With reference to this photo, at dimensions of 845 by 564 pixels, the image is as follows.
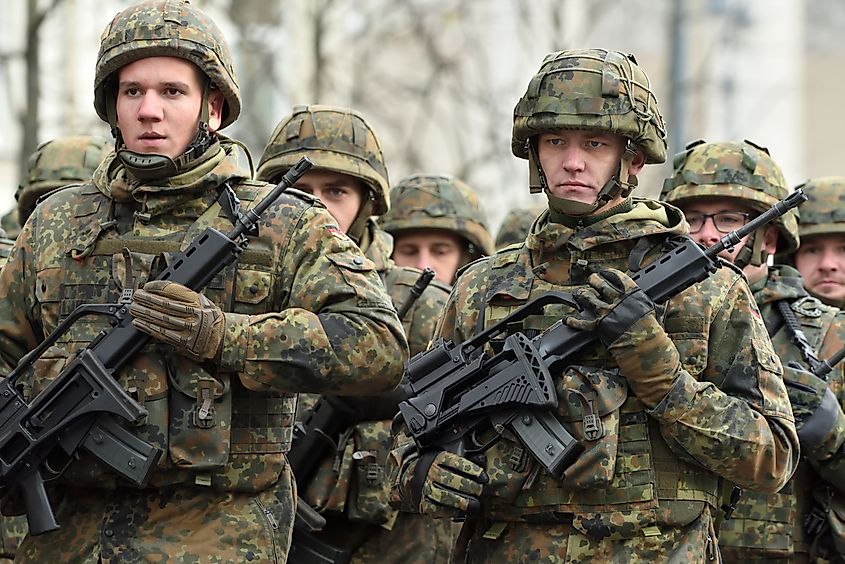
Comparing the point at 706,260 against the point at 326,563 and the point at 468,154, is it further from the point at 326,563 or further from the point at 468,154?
the point at 468,154

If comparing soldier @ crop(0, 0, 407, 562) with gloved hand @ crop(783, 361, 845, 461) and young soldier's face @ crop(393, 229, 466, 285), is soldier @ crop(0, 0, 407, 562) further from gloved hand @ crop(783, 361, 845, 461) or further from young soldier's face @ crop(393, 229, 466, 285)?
young soldier's face @ crop(393, 229, 466, 285)

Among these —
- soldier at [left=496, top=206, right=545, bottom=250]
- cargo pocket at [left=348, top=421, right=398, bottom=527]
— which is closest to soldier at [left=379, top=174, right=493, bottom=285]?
soldier at [left=496, top=206, right=545, bottom=250]

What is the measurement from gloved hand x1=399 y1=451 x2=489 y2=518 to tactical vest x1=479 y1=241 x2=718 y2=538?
0.23 feet

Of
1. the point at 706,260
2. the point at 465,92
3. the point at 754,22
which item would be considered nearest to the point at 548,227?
the point at 706,260

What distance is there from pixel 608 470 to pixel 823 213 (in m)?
3.42

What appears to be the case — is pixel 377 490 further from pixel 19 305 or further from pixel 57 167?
pixel 57 167

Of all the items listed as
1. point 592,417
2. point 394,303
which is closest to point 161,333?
point 592,417

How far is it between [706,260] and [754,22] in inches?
1164

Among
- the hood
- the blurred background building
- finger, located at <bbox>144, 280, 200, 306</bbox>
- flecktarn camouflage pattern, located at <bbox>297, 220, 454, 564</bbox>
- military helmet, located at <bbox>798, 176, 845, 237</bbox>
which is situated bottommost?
flecktarn camouflage pattern, located at <bbox>297, 220, 454, 564</bbox>

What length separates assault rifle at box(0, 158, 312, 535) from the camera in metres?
5.13

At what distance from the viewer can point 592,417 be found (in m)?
5.33

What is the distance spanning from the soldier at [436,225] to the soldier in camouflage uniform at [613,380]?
10.2 ft

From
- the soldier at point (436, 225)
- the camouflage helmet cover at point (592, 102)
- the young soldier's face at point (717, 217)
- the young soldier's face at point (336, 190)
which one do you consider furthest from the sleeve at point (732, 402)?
the soldier at point (436, 225)

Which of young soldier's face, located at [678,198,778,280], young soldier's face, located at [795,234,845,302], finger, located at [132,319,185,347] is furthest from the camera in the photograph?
young soldier's face, located at [795,234,845,302]
